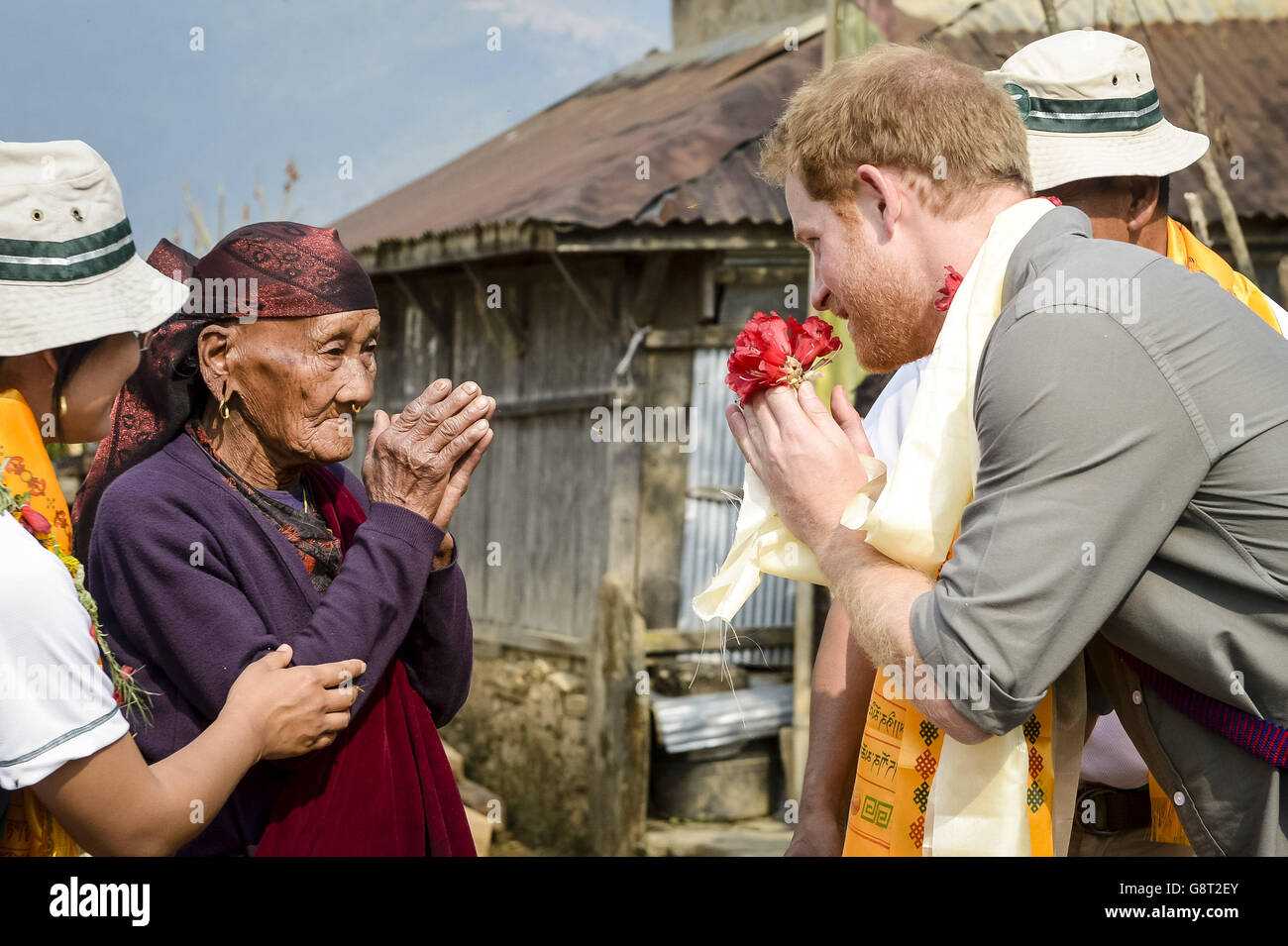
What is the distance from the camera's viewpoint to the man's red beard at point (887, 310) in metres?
2.11

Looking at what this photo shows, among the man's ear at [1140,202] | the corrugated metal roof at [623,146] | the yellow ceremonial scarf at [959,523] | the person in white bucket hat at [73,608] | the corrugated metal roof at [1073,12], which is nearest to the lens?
the person in white bucket hat at [73,608]

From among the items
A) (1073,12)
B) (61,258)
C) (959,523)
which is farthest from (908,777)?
(1073,12)

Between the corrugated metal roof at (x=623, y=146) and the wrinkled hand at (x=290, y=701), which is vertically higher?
the corrugated metal roof at (x=623, y=146)

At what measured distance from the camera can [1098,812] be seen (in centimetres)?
244

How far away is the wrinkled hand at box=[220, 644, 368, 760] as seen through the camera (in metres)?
2.06

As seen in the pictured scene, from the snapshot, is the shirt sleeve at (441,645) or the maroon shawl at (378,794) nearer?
the maroon shawl at (378,794)

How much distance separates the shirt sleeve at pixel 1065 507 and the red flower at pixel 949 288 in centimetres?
36

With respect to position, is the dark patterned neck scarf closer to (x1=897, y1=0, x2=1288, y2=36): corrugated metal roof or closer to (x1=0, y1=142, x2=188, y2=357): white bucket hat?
(x1=0, y1=142, x2=188, y2=357): white bucket hat

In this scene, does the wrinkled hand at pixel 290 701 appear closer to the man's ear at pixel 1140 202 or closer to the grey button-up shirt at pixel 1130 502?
the grey button-up shirt at pixel 1130 502

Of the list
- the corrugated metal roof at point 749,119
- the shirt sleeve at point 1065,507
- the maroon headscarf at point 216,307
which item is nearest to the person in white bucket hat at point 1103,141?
the shirt sleeve at point 1065,507

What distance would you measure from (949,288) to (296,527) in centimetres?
136
